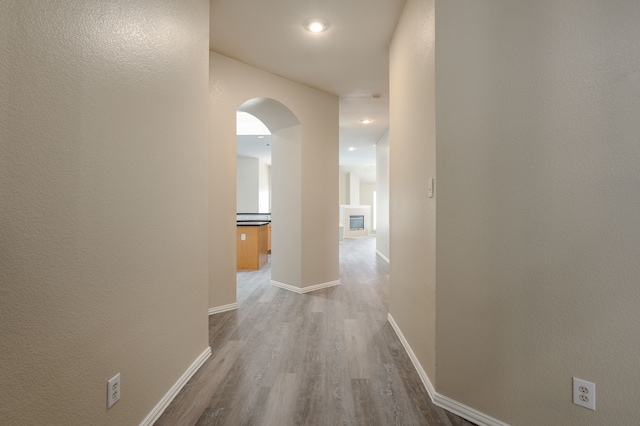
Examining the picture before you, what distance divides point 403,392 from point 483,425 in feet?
1.42

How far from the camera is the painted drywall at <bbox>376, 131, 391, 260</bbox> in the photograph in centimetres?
679

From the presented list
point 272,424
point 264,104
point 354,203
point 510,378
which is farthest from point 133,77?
point 354,203

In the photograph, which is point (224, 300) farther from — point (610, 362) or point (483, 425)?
point (610, 362)

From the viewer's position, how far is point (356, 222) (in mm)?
12414

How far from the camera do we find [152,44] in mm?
1592

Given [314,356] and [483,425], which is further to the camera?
[314,356]

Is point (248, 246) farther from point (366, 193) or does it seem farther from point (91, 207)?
point (366, 193)

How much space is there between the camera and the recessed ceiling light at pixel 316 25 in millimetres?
2688

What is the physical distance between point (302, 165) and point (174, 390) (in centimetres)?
282

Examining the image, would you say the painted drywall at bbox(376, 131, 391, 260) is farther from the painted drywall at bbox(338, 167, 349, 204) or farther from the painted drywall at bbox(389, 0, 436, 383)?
the painted drywall at bbox(338, 167, 349, 204)

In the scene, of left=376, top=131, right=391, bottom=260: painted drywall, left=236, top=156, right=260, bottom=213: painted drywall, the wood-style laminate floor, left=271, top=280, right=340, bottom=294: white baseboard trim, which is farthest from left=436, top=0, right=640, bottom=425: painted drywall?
left=236, top=156, right=260, bottom=213: painted drywall

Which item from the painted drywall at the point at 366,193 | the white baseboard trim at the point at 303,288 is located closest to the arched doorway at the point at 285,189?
the white baseboard trim at the point at 303,288

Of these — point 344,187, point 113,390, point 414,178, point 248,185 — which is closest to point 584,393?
point 414,178

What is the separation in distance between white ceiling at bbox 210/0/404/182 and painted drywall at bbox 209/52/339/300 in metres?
0.16
